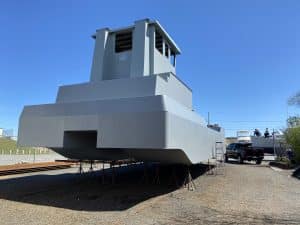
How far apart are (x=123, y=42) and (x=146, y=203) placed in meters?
10.1

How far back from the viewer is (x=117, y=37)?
16406 millimetres

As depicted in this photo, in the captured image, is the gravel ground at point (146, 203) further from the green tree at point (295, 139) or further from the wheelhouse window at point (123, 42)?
the green tree at point (295, 139)

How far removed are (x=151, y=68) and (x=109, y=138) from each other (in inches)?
241

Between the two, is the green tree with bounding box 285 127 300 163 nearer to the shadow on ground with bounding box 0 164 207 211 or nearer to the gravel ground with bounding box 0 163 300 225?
the gravel ground with bounding box 0 163 300 225

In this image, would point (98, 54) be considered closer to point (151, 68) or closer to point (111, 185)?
point (151, 68)

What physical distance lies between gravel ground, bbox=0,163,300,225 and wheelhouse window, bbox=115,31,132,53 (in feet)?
25.1

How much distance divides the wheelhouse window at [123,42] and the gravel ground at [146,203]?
764 cm

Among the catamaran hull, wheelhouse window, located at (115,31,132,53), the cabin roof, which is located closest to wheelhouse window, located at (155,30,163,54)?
the cabin roof

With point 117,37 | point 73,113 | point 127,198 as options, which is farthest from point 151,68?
point 127,198

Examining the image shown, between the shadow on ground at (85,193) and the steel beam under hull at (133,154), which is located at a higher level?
the steel beam under hull at (133,154)

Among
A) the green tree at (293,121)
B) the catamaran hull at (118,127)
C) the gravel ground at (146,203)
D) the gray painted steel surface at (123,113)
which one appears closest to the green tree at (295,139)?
the green tree at (293,121)

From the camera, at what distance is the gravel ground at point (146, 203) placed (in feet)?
24.4

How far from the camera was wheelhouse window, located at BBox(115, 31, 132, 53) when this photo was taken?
1630cm

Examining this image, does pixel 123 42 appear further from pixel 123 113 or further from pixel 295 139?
pixel 295 139
